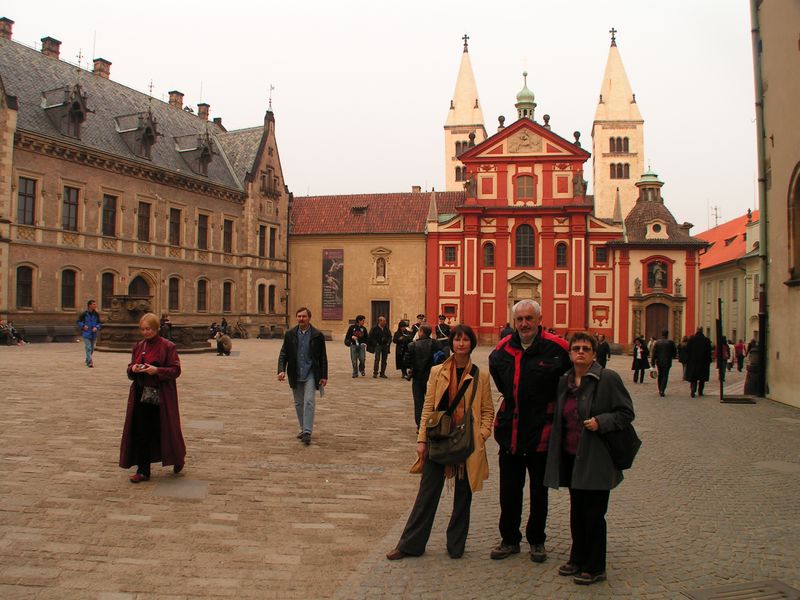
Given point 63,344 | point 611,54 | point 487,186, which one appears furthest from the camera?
point 611,54

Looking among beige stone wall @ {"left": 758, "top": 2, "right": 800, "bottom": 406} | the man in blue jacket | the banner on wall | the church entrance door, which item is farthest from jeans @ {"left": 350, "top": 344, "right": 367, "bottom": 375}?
the church entrance door

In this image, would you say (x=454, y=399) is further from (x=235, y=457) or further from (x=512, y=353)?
(x=235, y=457)

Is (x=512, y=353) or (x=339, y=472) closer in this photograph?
(x=512, y=353)

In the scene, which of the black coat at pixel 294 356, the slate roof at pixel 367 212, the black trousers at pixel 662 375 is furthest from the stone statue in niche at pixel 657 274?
the black coat at pixel 294 356

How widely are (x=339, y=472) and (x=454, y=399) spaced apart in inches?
129

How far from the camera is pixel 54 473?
746 centimetres

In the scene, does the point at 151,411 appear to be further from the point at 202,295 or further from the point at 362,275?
the point at 362,275

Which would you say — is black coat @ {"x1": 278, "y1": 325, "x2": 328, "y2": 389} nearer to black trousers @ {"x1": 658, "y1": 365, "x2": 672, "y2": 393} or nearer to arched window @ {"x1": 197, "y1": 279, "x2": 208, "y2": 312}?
black trousers @ {"x1": 658, "y1": 365, "x2": 672, "y2": 393}

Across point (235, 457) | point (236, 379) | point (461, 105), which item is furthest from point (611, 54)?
point (235, 457)

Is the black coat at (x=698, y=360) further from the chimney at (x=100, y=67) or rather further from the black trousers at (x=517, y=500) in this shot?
the chimney at (x=100, y=67)

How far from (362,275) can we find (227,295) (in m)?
10.8

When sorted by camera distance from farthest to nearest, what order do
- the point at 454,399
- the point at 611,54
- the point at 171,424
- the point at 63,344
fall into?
the point at 611,54 < the point at 63,344 < the point at 171,424 < the point at 454,399

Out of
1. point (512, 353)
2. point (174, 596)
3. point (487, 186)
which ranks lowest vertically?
point (174, 596)

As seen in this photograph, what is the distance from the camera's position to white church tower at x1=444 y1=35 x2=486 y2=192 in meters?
75.9
